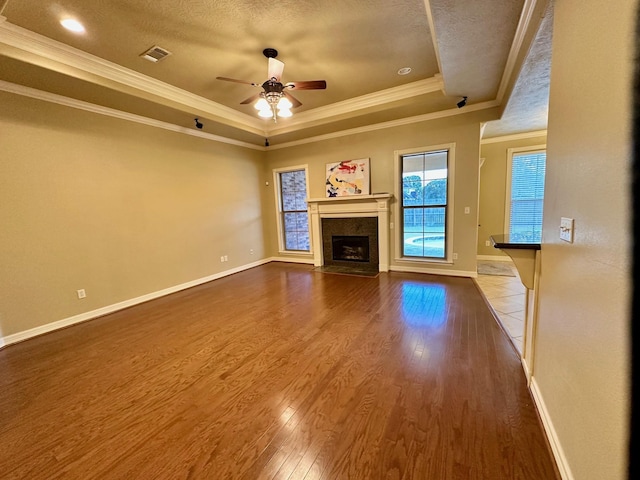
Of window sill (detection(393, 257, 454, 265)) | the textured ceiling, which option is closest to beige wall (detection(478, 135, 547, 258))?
the textured ceiling

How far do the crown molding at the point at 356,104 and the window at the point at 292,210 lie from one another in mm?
1165

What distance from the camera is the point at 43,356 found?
2.51 metres

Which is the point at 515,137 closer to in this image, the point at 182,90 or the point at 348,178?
the point at 348,178

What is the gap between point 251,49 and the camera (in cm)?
288

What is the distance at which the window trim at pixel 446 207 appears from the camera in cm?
433

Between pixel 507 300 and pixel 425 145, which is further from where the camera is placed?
pixel 425 145

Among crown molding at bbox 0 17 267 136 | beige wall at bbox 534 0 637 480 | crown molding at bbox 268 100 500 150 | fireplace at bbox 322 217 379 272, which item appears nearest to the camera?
beige wall at bbox 534 0 637 480

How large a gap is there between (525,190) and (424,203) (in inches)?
90.2

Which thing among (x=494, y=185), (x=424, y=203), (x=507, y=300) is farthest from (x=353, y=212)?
(x=494, y=185)

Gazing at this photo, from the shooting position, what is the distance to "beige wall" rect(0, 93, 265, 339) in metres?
2.85

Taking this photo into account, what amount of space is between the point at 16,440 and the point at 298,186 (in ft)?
17.8

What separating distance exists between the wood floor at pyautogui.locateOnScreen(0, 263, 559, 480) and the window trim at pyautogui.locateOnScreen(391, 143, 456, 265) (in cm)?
157

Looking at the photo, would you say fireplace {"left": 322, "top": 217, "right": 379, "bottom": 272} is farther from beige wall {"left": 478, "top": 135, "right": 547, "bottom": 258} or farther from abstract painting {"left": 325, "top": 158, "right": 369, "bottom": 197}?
beige wall {"left": 478, "top": 135, "right": 547, "bottom": 258}

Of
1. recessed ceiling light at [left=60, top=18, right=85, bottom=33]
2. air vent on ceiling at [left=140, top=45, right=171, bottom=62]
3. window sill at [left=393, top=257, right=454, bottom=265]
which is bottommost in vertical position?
window sill at [left=393, top=257, right=454, bottom=265]
